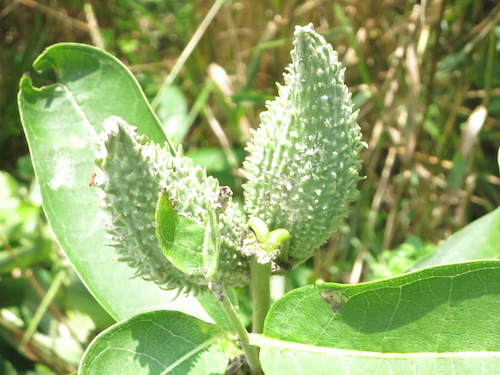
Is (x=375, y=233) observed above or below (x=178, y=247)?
below

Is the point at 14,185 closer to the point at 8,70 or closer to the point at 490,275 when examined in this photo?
the point at 8,70

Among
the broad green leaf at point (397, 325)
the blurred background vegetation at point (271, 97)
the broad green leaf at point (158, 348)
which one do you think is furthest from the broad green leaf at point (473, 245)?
the broad green leaf at point (158, 348)

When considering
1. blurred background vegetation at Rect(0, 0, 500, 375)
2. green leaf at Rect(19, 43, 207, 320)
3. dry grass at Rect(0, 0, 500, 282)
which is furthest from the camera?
dry grass at Rect(0, 0, 500, 282)

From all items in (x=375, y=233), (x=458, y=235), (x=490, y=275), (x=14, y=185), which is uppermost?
(x=490, y=275)

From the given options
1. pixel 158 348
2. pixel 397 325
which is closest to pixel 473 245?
pixel 397 325

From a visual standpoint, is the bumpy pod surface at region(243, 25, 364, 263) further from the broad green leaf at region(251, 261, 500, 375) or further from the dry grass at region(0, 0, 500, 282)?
the dry grass at region(0, 0, 500, 282)

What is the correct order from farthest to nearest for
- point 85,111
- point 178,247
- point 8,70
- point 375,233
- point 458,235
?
1. point 8,70
2. point 375,233
3. point 458,235
4. point 85,111
5. point 178,247

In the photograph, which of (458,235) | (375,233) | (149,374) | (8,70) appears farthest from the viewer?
(8,70)

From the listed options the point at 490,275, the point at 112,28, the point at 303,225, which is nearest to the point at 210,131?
the point at 112,28

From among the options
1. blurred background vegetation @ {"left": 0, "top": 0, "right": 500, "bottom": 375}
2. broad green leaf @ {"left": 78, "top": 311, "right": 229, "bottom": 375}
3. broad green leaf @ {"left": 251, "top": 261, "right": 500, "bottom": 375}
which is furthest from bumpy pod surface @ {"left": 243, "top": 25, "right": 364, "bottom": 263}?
blurred background vegetation @ {"left": 0, "top": 0, "right": 500, "bottom": 375}
